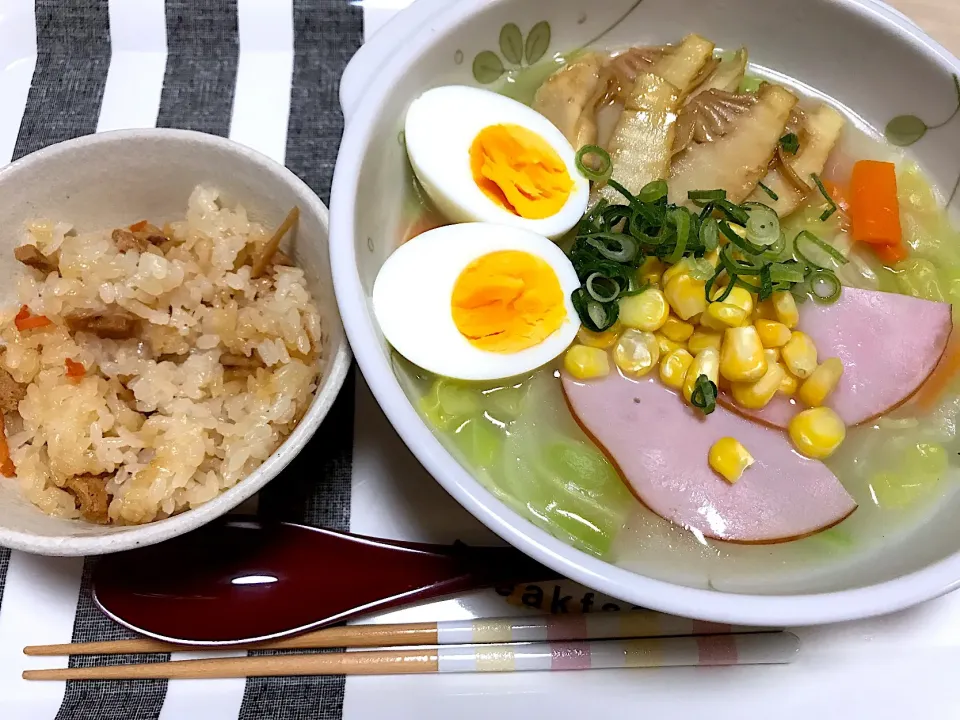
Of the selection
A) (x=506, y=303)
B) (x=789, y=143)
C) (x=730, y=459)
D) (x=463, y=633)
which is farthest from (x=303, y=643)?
(x=789, y=143)

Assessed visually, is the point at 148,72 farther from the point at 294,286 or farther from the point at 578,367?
the point at 578,367

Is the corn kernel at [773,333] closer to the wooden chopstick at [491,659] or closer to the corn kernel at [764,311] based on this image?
the corn kernel at [764,311]

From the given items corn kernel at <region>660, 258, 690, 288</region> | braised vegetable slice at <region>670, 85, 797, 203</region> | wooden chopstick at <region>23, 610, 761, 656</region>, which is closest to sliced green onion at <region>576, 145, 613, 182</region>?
braised vegetable slice at <region>670, 85, 797, 203</region>

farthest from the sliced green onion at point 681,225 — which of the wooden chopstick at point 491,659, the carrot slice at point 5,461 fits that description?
the carrot slice at point 5,461

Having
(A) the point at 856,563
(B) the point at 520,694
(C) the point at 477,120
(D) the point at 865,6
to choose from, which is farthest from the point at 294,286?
(D) the point at 865,6

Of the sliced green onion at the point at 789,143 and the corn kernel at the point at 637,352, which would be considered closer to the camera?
the corn kernel at the point at 637,352

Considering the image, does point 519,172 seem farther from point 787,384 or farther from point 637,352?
point 787,384
